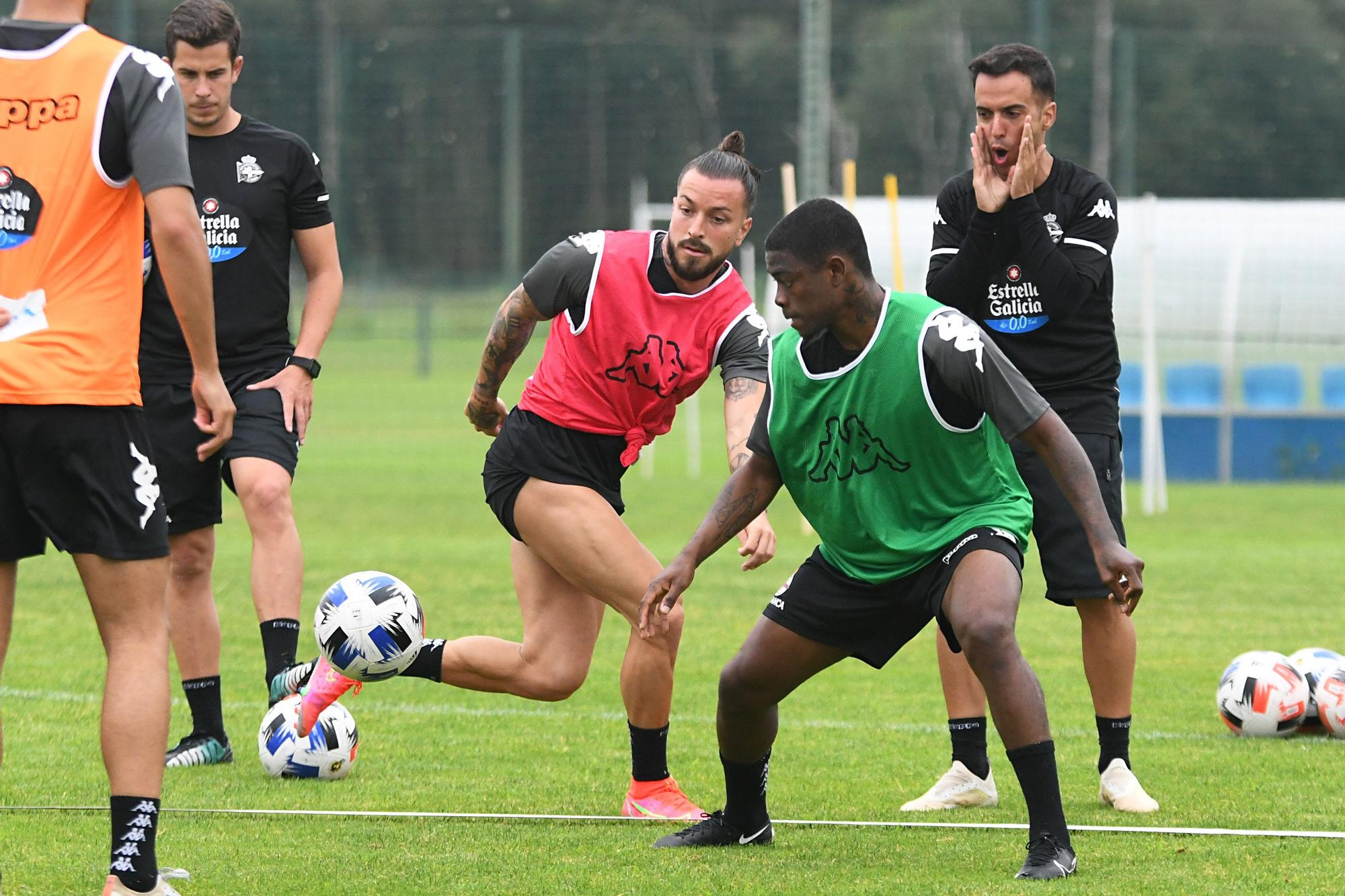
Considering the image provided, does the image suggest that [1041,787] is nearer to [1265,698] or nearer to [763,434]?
[763,434]

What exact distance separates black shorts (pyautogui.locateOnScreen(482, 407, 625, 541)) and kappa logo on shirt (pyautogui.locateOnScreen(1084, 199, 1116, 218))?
66.8 inches

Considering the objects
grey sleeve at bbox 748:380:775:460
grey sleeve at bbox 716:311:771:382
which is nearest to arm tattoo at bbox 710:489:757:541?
grey sleeve at bbox 748:380:775:460

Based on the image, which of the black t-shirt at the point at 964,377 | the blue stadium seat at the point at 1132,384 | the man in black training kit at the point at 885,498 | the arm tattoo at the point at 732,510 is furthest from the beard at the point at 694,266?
the blue stadium seat at the point at 1132,384

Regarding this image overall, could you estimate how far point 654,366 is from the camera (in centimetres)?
601

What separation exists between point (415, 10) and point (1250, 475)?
31.7 meters

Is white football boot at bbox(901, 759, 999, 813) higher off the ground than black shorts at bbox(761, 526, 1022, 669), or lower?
lower

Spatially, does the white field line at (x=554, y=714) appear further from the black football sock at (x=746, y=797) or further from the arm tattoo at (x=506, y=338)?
the black football sock at (x=746, y=797)

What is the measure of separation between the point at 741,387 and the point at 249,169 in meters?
2.24

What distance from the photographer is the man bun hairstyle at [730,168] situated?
583cm

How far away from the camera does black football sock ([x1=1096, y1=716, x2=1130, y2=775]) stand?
6172 mm

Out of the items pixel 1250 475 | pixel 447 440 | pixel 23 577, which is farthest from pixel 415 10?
pixel 23 577

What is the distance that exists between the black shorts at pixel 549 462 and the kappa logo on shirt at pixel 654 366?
23cm

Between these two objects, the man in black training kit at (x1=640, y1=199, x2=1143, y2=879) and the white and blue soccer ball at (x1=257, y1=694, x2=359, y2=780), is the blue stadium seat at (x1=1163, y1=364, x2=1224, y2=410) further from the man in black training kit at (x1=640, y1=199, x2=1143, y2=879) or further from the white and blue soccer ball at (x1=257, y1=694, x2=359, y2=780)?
the man in black training kit at (x1=640, y1=199, x2=1143, y2=879)

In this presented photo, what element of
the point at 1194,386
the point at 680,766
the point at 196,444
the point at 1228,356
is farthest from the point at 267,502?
the point at 1228,356
